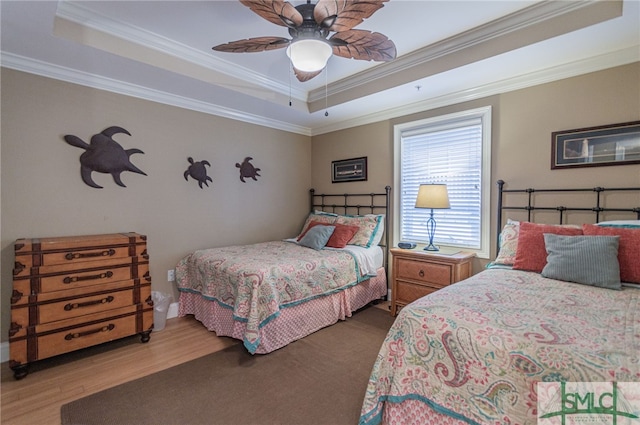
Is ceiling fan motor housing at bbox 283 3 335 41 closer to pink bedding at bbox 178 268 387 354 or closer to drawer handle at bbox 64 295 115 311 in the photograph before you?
pink bedding at bbox 178 268 387 354

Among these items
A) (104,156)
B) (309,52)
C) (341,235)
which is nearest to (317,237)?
(341,235)

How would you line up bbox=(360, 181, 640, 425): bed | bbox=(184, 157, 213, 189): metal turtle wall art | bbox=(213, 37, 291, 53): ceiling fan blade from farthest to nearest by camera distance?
bbox=(184, 157, 213, 189): metal turtle wall art < bbox=(213, 37, 291, 53): ceiling fan blade < bbox=(360, 181, 640, 425): bed

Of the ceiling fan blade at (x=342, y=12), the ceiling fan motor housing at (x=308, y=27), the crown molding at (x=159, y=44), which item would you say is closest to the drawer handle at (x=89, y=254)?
the crown molding at (x=159, y=44)

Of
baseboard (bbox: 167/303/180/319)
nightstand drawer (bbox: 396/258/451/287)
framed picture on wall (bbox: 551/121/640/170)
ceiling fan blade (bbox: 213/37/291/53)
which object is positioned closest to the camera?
ceiling fan blade (bbox: 213/37/291/53)

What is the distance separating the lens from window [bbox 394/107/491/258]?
3006 millimetres

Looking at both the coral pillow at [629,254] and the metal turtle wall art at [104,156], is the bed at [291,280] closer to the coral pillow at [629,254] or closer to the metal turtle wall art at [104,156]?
the metal turtle wall art at [104,156]

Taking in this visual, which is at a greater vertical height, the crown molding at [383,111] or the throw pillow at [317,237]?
the crown molding at [383,111]

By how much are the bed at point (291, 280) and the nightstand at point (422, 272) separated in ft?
1.14

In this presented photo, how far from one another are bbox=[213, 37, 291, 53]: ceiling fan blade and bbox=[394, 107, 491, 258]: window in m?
2.04

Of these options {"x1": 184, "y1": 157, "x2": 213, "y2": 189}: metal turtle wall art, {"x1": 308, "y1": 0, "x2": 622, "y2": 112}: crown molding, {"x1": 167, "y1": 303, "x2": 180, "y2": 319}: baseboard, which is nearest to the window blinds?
{"x1": 308, "y1": 0, "x2": 622, "y2": 112}: crown molding

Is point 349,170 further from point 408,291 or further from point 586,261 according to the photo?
point 586,261

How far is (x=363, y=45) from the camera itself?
2020mm

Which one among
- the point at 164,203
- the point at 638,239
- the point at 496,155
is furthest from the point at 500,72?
the point at 164,203

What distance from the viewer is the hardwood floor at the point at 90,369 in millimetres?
1834
